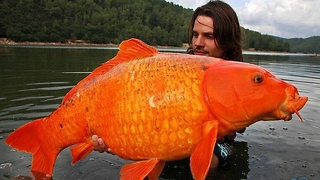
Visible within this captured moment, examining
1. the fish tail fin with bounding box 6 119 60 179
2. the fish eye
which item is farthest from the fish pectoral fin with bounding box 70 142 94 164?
the fish eye

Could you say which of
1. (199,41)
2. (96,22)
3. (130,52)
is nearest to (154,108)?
(130,52)

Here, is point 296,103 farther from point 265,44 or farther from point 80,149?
point 265,44

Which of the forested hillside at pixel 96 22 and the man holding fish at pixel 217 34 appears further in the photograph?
the forested hillside at pixel 96 22

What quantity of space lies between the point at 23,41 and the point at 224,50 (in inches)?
2791

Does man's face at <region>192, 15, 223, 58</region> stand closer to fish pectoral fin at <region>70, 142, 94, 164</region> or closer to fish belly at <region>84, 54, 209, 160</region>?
fish belly at <region>84, 54, 209, 160</region>

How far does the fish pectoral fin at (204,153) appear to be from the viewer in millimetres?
1923

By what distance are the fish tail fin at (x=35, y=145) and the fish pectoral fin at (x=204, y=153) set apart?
132 cm

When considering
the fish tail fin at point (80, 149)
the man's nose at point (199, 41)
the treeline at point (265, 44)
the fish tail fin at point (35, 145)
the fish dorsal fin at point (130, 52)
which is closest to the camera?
the fish dorsal fin at point (130, 52)

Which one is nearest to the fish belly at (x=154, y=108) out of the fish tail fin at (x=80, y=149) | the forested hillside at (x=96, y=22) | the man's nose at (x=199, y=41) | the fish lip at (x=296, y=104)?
the fish tail fin at (x=80, y=149)

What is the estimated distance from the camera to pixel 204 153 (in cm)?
194

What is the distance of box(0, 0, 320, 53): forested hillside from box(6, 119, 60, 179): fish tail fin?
190 ft

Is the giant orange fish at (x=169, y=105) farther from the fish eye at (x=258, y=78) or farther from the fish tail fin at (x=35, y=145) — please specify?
the fish tail fin at (x=35, y=145)

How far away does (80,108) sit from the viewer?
2475mm

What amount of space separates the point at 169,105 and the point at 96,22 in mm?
104132
